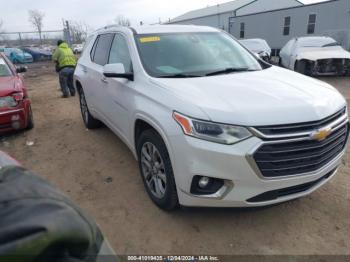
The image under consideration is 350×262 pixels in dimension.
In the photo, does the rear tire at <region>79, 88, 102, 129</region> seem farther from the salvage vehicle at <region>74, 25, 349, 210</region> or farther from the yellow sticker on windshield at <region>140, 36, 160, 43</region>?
the yellow sticker on windshield at <region>140, 36, 160, 43</region>

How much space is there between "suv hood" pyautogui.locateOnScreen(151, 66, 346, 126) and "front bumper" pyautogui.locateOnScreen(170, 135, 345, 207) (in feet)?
0.72

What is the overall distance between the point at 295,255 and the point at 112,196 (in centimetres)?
202

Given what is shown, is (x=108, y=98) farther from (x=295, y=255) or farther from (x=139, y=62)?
(x=295, y=255)

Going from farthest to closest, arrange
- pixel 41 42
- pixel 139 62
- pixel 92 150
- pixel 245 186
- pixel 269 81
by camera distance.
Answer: pixel 41 42 → pixel 92 150 → pixel 139 62 → pixel 269 81 → pixel 245 186

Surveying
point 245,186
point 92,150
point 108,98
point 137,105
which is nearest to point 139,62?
point 137,105

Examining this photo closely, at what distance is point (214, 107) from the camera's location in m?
2.47

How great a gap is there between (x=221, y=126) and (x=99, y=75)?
8.60 feet

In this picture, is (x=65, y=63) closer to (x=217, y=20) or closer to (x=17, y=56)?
(x=17, y=56)

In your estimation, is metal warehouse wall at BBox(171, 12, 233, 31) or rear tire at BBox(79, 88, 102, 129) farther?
metal warehouse wall at BBox(171, 12, 233, 31)

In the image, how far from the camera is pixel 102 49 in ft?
15.5

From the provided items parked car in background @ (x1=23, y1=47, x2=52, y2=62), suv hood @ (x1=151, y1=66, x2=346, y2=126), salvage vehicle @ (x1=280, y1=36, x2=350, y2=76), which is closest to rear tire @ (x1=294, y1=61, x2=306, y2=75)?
salvage vehicle @ (x1=280, y1=36, x2=350, y2=76)

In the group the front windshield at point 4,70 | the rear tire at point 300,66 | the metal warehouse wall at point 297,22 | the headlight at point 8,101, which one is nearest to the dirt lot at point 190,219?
the headlight at point 8,101

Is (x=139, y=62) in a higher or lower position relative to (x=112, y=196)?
higher

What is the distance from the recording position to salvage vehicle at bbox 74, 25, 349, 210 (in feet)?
7.83
